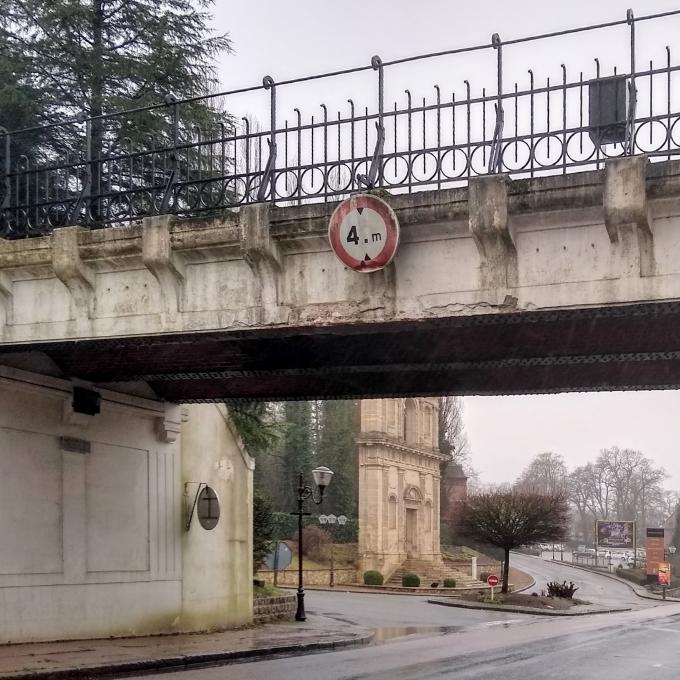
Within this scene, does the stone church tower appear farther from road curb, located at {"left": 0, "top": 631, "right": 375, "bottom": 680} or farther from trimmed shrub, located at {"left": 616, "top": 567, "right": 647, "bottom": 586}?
road curb, located at {"left": 0, "top": 631, "right": 375, "bottom": 680}

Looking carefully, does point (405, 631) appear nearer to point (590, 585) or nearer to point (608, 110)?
point (608, 110)

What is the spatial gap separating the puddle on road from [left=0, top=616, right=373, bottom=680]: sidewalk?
52.1 inches

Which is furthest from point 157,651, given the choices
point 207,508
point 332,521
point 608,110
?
point 332,521

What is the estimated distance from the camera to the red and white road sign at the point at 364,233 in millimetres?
11797

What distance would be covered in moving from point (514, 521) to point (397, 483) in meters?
14.8

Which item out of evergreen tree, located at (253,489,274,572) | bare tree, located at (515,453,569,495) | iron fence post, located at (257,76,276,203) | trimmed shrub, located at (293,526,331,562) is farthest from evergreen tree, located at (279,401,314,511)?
bare tree, located at (515,453,569,495)

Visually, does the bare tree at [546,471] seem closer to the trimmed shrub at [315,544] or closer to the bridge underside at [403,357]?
the trimmed shrub at [315,544]

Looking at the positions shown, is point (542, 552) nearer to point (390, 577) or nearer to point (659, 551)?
point (659, 551)

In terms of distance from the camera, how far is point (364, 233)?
39.1ft

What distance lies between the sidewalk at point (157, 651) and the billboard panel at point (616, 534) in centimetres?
6077

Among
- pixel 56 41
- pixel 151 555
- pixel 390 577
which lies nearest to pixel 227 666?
pixel 151 555

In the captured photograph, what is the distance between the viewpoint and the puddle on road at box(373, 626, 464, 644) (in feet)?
78.6

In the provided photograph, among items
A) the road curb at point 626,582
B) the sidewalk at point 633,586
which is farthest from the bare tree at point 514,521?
the sidewalk at point 633,586

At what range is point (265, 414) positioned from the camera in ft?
85.7
